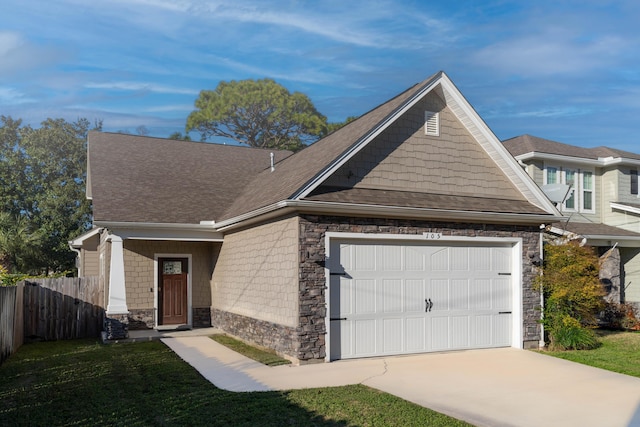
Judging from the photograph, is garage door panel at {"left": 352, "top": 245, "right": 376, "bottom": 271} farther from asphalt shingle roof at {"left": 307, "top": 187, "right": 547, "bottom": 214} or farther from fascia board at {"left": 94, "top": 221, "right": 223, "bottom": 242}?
fascia board at {"left": 94, "top": 221, "right": 223, "bottom": 242}

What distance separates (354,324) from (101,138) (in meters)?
13.6

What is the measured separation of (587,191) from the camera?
2139cm

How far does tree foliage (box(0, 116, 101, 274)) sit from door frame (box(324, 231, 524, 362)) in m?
24.8

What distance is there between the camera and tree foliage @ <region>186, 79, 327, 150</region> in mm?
41188

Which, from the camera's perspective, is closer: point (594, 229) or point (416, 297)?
point (416, 297)

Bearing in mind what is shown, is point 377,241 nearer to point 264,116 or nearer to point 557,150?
point 557,150

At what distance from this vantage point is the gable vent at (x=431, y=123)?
1302cm

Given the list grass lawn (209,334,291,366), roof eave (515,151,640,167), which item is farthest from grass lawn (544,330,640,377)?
roof eave (515,151,640,167)

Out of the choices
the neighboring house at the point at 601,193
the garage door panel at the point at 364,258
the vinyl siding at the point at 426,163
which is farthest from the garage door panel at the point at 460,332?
the neighboring house at the point at 601,193

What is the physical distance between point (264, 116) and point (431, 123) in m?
29.5

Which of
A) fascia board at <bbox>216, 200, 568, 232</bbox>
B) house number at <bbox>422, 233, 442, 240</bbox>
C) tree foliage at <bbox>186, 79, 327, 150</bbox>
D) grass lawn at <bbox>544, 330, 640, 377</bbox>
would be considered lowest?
grass lawn at <bbox>544, 330, 640, 377</bbox>

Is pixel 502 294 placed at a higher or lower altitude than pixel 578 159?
lower

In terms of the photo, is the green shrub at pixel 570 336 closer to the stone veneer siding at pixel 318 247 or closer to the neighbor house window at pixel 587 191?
the stone veneer siding at pixel 318 247

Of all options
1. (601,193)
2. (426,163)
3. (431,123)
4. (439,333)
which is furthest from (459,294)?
(601,193)
